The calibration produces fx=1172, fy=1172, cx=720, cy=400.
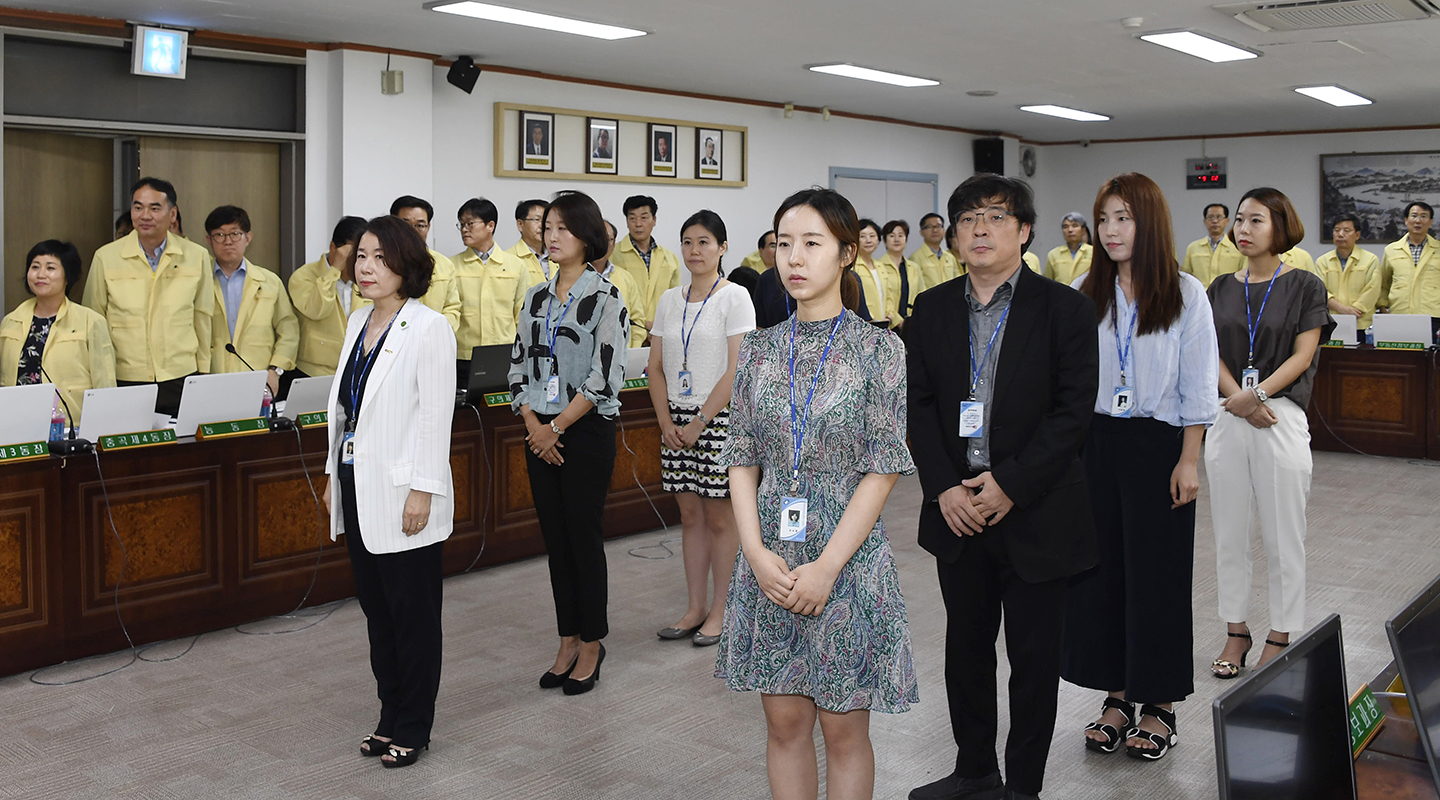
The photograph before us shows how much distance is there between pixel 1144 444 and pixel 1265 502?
110 cm

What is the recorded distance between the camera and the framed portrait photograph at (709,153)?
10.4m

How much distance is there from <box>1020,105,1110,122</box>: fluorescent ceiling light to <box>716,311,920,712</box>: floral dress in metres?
9.71

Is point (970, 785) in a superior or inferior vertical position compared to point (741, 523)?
inferior

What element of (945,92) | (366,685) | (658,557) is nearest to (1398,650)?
(366,685)

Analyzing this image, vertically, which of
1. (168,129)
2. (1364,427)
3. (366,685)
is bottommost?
(366,685)

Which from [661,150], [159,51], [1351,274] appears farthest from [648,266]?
[1351,274]

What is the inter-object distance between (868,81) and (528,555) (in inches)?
211

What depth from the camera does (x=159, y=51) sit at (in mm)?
6766

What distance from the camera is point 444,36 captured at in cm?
722

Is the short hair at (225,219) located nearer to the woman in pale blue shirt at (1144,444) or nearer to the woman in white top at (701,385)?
the woman in white top at (701,385)

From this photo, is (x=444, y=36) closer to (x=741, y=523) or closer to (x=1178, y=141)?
(x=741, y=523)

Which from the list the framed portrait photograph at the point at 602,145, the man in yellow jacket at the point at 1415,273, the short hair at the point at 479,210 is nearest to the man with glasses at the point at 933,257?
the framed portrait photograph at the point at 602,145

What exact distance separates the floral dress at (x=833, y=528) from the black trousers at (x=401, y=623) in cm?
131

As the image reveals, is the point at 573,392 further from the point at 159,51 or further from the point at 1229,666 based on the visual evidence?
the point at 159,51
